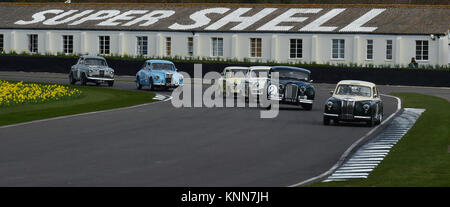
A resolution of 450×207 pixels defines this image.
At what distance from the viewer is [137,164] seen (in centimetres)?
2123

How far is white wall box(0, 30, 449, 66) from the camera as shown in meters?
69.1

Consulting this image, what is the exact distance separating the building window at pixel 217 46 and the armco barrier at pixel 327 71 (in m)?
5.69

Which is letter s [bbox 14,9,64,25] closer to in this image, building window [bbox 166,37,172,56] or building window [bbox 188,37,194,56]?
building window [bbox 166,37,172,56]

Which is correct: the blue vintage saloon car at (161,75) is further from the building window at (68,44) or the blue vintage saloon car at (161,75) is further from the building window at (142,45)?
the building window at (68,44)

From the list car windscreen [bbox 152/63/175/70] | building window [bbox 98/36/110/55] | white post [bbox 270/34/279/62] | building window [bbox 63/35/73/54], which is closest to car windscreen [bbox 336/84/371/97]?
car windscreen [bbox 152/63/175/70]

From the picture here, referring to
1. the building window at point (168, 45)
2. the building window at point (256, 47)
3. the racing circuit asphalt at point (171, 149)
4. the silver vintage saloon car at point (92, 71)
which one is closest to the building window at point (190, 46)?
the building window at point (168, 45)

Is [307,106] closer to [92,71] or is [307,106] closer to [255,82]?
[255,82]

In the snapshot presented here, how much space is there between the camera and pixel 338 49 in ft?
237

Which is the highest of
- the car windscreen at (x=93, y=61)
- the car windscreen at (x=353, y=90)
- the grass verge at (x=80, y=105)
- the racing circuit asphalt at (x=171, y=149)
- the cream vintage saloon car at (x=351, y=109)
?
the car windscreen at (x=93, y=61)

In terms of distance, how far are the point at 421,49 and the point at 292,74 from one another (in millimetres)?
30803

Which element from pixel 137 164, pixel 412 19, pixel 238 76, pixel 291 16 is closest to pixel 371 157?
pixel 137 164

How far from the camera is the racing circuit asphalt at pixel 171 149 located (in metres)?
19.2
